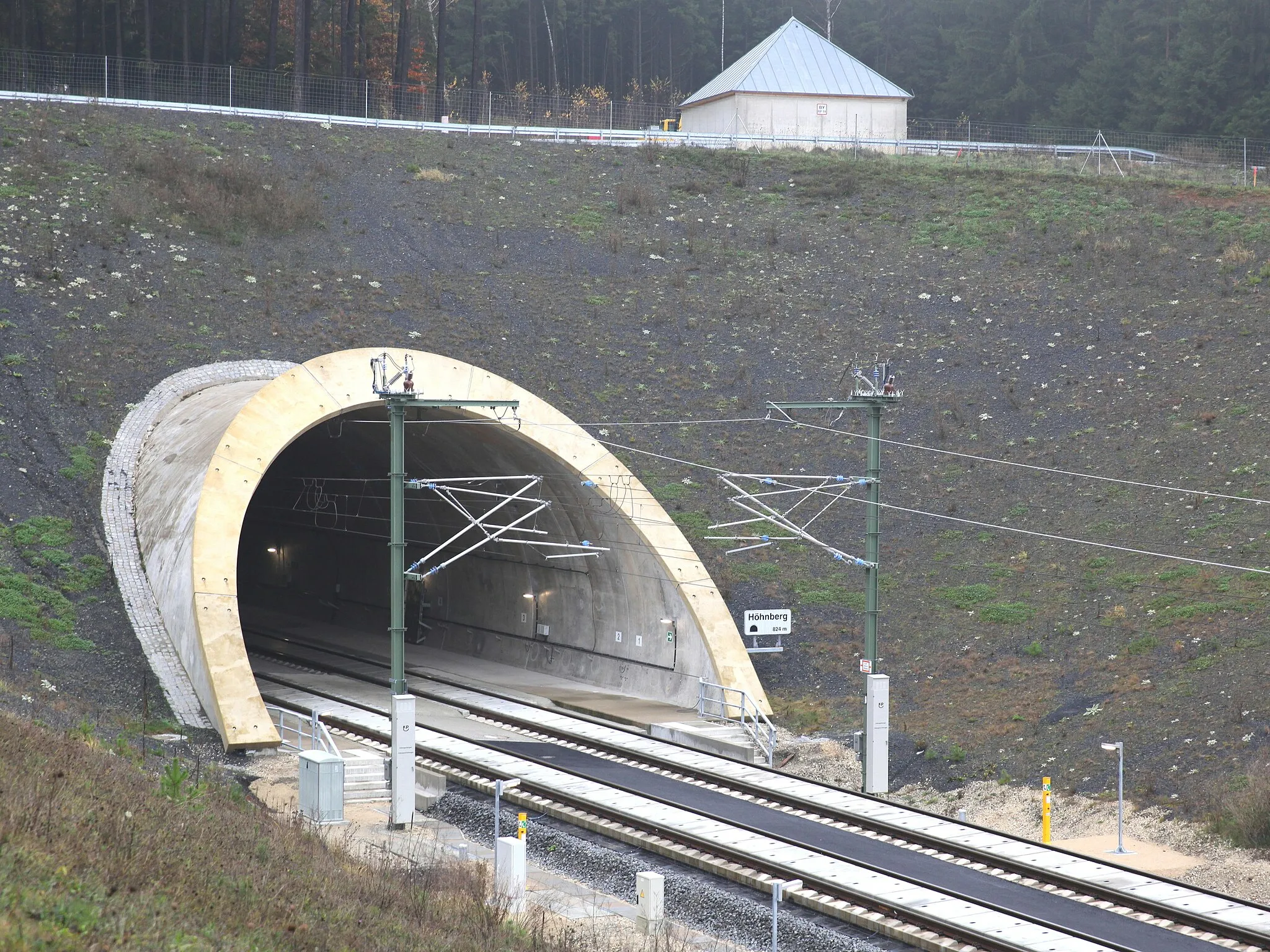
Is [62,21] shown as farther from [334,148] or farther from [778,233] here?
[778,233]

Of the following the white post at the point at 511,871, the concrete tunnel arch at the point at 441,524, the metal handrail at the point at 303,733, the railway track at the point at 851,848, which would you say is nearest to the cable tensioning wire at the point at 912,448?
the concrete tunnel arch at the point at 441,524

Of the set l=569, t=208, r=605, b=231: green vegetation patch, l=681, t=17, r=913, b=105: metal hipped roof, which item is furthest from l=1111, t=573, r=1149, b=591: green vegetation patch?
l=681, t=17, r=913, b=105: metal hipped roof

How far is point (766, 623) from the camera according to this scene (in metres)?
28.4

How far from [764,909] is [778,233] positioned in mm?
32124

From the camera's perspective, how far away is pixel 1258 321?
3553 centimetres

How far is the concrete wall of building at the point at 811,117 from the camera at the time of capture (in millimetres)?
54531

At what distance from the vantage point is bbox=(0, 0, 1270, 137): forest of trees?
6266 centimetres

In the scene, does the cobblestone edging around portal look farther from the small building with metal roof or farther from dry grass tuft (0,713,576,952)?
the small building with metal roof

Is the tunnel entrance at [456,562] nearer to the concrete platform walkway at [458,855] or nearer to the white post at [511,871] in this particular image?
the concrete platform walkway at [458,855]

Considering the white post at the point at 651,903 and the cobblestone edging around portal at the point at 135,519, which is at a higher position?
the cobblestone edging around portal at the point at 135,519

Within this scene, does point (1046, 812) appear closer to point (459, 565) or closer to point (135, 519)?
point (135, 519)

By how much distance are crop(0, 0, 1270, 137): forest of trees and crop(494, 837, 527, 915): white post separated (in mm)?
43598

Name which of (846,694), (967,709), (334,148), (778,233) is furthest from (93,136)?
(967,709)

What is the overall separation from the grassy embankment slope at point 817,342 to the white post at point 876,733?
131cm
